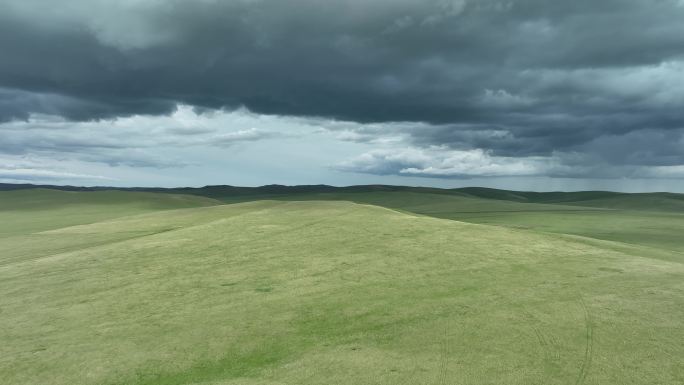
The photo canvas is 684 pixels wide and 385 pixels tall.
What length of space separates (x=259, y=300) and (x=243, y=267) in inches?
228

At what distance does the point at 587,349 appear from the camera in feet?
39.5

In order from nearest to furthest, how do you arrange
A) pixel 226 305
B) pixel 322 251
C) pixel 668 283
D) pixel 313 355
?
pixel 313 355, pixel 226 305, pixel 668 283, pixel 322 251

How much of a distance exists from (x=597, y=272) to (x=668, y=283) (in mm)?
2544

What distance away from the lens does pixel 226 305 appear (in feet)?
54.6

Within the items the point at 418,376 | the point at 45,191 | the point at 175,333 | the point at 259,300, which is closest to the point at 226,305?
the point at 259,300

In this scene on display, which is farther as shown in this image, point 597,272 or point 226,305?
point 597,272

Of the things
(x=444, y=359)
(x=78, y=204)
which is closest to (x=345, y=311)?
(x=444, y=359)

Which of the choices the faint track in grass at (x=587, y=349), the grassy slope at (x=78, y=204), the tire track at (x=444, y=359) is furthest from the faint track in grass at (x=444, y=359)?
the grassy slope at (x=78, y=204)

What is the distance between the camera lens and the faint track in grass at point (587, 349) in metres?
10.6

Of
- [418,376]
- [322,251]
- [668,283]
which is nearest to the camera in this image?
[418,376]

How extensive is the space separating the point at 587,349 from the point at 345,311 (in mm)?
6700

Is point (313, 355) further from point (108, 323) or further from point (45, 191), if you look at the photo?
point (45, 191)

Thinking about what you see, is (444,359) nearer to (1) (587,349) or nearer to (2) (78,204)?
(1) (587,349)

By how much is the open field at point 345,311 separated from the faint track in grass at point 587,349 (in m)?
0.04
